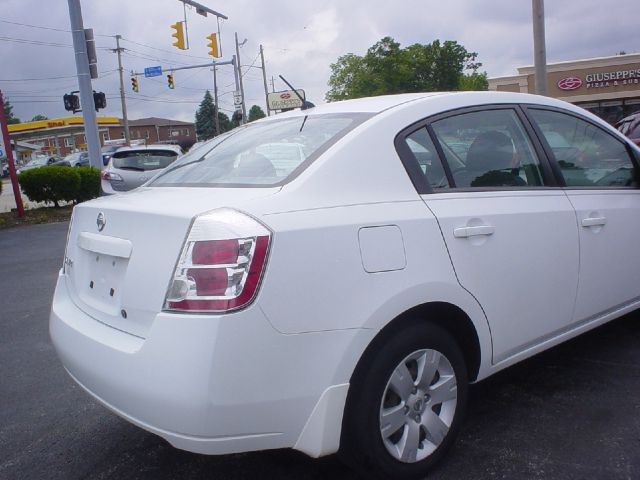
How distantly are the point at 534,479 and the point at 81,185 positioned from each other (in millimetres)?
14771

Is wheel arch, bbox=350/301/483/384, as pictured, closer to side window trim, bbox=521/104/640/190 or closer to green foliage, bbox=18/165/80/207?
side window trim, bbox=521/104/640/190

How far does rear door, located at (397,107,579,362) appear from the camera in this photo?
2.70 m

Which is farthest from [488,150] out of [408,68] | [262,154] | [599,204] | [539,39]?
[408,68]

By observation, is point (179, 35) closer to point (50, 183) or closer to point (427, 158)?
point (50, 183)

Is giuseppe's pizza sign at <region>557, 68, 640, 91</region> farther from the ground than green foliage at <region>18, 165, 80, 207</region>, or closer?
farther from the ground

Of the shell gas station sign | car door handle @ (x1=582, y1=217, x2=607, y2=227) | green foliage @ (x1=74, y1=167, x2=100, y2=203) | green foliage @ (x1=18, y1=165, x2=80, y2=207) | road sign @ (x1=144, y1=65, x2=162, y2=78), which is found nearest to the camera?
car door handle @ (x1=582, y1=217, x2=607, y2=227)

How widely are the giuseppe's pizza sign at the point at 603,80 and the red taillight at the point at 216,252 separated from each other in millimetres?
41570

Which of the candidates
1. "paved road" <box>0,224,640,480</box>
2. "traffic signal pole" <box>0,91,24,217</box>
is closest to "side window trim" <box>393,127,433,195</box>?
"paved road" <box>0,224,640,480</box>

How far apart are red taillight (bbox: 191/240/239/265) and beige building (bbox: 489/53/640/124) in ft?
128

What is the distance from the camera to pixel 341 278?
222 centimetres

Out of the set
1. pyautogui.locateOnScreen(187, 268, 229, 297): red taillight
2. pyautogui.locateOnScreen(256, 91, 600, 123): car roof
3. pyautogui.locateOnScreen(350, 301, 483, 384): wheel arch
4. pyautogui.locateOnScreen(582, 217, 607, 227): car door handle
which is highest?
pyautogui.locateOnScreen(256, 91, 600, 123): car roof

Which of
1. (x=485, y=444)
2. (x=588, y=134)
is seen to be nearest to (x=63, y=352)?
(x=485, y=444)

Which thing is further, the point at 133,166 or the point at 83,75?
the point at 83,75

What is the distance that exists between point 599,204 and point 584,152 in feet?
1.25
